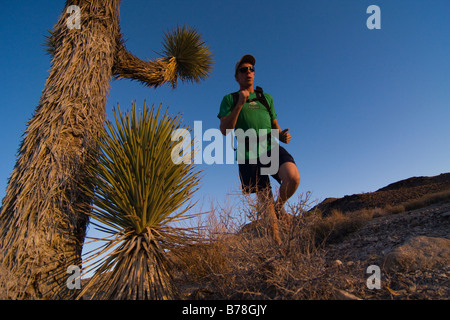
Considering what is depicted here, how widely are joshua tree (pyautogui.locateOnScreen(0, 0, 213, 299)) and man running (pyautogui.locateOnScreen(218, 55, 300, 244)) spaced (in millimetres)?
1494

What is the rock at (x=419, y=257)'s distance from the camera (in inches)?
84.7

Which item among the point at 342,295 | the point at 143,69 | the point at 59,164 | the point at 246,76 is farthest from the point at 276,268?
the point at 143,69

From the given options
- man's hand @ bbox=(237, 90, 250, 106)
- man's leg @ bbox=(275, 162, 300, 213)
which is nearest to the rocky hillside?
man's leg @ bbox=(275, 162, 300, 213)

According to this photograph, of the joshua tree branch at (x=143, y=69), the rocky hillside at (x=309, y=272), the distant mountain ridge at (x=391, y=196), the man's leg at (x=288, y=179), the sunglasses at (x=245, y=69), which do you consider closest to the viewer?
the rocky hillside at (x=309, y=272)

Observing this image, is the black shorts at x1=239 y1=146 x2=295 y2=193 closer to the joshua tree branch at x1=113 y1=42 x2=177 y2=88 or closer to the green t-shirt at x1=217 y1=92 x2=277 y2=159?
the green t-shirt at x1=217 y1=92 x2=277 y2=159

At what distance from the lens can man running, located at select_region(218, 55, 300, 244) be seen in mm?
2732

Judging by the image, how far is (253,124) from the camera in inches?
117

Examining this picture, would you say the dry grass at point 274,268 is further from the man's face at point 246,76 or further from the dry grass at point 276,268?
the man's face at point 246,76

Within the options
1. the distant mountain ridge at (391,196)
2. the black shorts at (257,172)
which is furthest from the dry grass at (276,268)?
the distant mountain ridge at (391,196)

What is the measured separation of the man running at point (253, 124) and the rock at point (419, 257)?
3.64 ft

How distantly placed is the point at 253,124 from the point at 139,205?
1598mm
